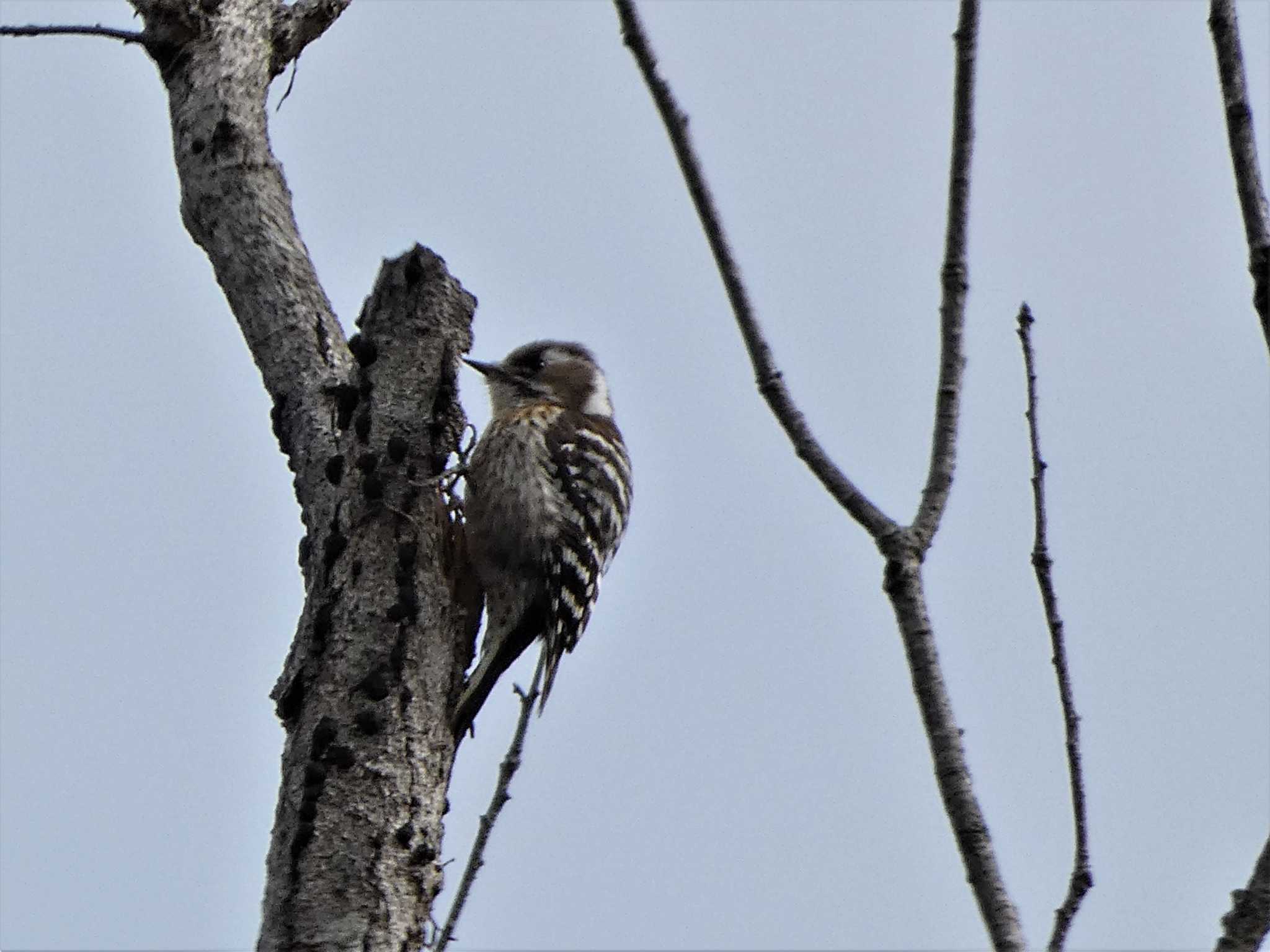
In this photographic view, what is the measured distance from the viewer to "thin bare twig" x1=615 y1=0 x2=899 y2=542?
2.21 m

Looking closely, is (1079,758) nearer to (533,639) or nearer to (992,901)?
(992,901)

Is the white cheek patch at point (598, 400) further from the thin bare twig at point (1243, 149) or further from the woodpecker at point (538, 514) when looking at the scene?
the thin bare twig at point (1243, 149)

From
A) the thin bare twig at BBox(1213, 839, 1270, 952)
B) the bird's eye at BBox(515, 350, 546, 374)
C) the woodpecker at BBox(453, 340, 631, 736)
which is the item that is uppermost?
the bird's eye at BBox(515, 350, 546, 374)

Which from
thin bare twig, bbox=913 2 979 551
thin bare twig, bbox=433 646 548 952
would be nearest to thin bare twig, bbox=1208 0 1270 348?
thin bare twig, bbox=913 2 979 551

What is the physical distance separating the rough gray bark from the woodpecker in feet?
1.93

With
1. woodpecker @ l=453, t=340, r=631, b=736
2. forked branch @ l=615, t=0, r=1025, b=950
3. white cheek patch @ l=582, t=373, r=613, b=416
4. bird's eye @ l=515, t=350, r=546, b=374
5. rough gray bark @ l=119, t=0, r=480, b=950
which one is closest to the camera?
forked branch @ l=615, t=0, r=1025, b=950

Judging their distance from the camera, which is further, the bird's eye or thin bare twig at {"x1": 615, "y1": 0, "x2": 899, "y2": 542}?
the bird's eye

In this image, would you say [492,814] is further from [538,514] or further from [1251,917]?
[538,514]

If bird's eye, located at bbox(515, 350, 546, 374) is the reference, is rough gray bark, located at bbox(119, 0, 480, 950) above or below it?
below

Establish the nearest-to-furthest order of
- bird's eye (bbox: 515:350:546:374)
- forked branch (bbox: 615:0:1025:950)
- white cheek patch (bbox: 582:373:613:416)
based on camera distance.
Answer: forked branch (bbox: 615:0:1025:950) → bird's eye (bbox: 515:350:546:374) → white cheek patch (bbox: 582:373:613:416)

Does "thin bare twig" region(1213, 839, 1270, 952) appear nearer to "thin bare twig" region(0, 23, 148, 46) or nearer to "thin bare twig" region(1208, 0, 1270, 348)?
"thin bare twig" region(1208, 0, 1270, 348)

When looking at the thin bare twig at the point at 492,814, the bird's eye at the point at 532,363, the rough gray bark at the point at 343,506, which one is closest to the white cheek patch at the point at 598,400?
the bird's eye at the point at 532,363

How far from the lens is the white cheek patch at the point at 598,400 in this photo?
21.7ft

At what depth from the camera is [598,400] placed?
675 centimetres
